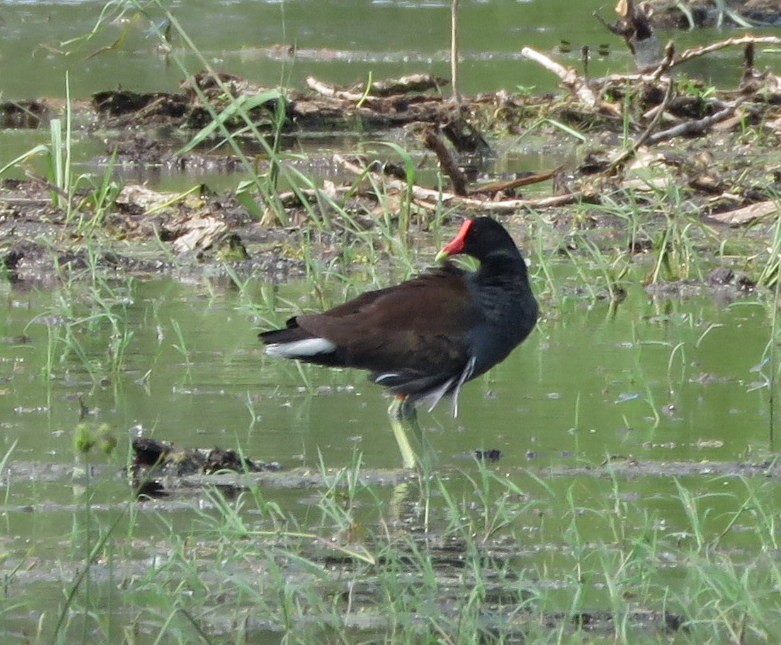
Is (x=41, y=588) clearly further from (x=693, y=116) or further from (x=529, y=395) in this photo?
(x=693, y=116)

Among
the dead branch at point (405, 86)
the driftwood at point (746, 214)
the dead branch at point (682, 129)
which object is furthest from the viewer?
the dead branch at point (405, 86)

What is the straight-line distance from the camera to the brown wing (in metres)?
5.84

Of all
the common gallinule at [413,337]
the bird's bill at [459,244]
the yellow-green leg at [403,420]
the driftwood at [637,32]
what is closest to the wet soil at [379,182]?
the driftwood at [637,32]

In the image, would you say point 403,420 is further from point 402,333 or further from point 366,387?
point 366,387

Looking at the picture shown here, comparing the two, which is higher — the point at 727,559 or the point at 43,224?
the point at 727,559

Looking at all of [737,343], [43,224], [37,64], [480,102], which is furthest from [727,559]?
[37,64]

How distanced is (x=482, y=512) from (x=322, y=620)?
1.11 metres

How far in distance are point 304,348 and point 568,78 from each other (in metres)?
6.90

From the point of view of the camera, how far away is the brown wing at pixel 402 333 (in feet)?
19.2

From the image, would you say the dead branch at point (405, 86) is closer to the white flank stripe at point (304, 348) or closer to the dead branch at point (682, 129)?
the dead branch at point (682, 129)

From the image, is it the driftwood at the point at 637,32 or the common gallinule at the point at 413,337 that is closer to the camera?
the common gallinule at the point at 413,337

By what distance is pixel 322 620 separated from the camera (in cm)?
387

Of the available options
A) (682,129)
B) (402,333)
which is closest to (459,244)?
(402,333)

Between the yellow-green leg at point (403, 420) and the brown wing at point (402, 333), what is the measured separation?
11cm
